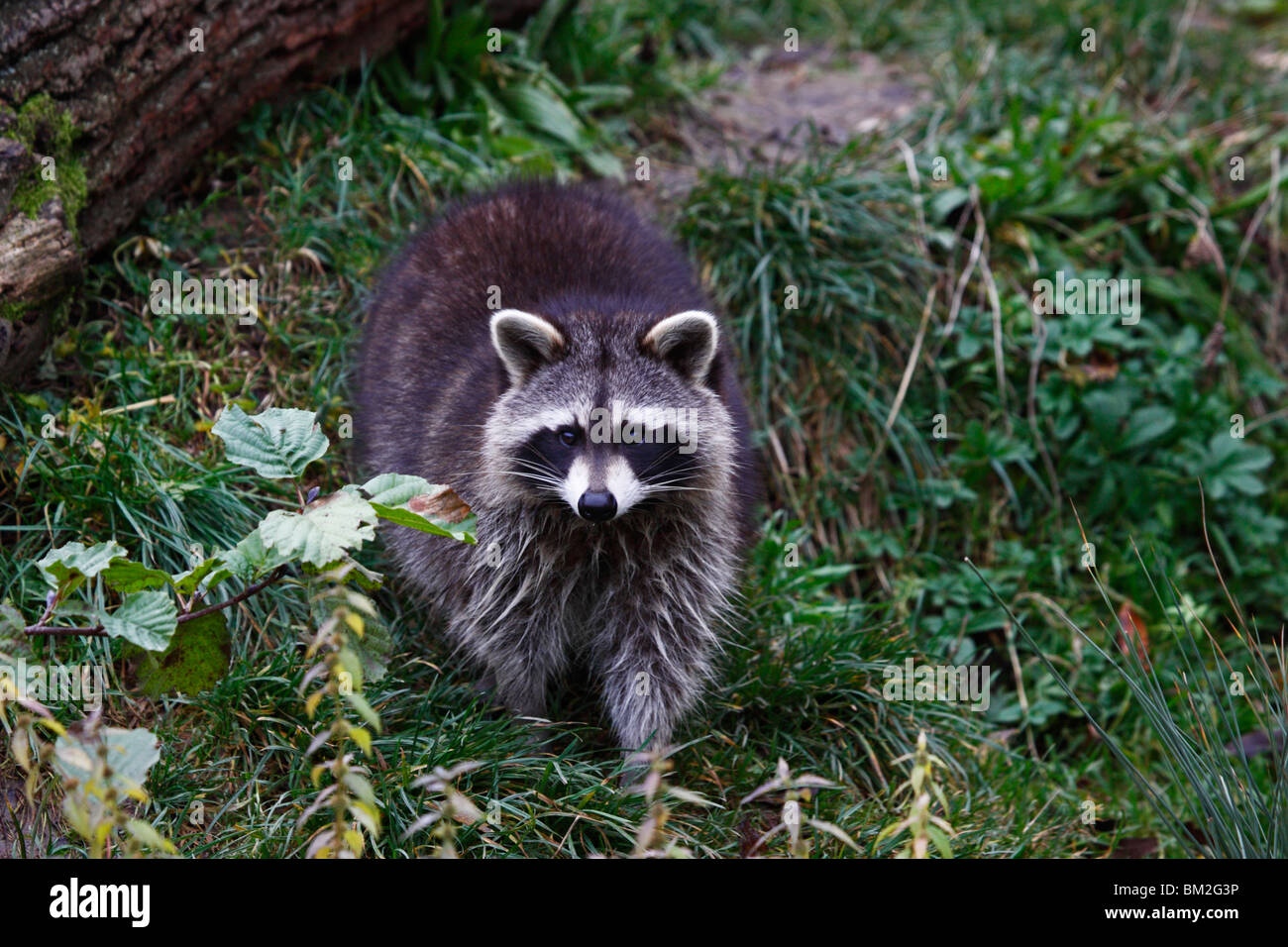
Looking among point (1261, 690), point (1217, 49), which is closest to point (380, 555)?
point (1261, 690)

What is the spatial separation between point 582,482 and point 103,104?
2633 millimetres

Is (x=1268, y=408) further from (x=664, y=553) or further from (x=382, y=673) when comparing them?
(x=382, y=673)

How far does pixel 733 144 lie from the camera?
682 centimetres

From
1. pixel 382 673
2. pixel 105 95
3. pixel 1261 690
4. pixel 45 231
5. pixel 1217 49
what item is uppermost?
pixel 1217 49

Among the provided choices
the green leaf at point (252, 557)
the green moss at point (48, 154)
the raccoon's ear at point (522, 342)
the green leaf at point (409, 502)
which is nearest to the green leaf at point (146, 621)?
the green leaf at point (252, 557)

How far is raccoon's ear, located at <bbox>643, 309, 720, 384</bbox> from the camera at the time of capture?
13.0ft

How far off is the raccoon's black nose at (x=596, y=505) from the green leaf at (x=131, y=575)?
123 cm

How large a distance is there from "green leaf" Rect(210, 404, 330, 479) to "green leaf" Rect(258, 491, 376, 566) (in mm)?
227

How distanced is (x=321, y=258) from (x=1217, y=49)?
623cm

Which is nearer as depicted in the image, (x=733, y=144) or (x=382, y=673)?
(x=382, y=673)

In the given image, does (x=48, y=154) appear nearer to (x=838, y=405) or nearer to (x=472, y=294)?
(x=472, y=294)

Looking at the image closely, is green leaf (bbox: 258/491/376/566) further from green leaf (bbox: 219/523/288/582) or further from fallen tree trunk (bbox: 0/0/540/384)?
fallen tree trunk (bbox: 0/0/540/384)

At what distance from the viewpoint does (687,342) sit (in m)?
4.07
